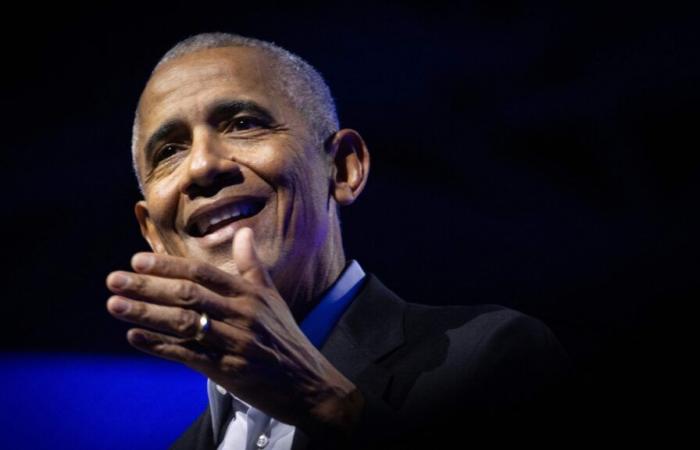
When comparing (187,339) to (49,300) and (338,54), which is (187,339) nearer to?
(338,54)

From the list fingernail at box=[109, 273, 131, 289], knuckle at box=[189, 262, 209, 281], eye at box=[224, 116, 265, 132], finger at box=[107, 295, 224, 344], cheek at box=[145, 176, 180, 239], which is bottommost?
finger at box=[107, 295, 224, 344]

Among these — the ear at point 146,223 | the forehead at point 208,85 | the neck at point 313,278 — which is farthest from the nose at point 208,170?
the ear at point 146,223

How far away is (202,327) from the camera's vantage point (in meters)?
1.16

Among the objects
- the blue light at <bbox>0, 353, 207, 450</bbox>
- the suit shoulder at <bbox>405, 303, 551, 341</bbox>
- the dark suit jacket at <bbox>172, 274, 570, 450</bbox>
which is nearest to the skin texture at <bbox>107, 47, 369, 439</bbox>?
the dark suit jacket at <bbox>172, 274, 570, 450</bbox>

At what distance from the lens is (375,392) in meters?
1.45

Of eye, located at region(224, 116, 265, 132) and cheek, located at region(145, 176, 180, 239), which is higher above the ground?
eye, located at region(224, 116, 265, 132)

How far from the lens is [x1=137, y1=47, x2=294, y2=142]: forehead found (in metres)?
1.79

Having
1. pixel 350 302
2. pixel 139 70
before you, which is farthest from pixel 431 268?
pixel 139 70

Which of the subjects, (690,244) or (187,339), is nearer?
(187,339)

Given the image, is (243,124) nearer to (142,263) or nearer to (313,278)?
(313,278)

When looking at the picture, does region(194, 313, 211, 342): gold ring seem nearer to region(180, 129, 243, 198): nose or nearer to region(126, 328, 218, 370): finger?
region(126, 328, 218, 370): finger

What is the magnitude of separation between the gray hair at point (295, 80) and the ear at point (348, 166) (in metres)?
0.04

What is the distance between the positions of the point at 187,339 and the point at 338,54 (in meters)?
1.39

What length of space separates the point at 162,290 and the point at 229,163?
60 cm
